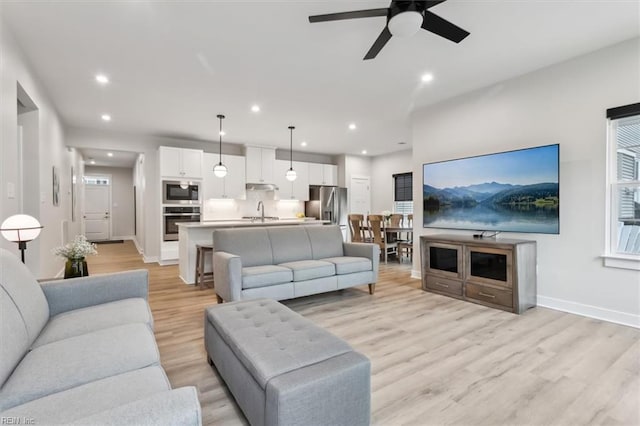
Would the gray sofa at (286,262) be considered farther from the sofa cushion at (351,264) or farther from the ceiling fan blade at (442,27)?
the ceiling fan blade at (442,27)

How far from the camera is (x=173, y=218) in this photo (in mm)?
6289

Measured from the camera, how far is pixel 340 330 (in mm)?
2842

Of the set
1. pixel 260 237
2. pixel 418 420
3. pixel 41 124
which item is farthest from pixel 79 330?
pixel 41 124

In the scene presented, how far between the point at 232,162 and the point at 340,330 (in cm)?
531

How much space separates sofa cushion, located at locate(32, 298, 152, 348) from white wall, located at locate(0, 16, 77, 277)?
3.94ft

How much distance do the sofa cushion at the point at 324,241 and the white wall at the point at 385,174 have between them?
439 cm

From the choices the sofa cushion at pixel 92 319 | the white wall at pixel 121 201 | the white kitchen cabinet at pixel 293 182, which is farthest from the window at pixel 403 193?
the white wall at pixel 121 201

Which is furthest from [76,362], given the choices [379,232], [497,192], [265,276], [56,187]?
[379,232]

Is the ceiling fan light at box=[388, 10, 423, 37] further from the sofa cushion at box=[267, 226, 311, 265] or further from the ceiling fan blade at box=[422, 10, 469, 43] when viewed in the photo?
the sofa cushion at box=[267, 226, 311, 265]

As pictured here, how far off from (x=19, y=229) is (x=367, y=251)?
3413 millimetres

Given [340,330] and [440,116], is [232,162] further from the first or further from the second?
[340,330]

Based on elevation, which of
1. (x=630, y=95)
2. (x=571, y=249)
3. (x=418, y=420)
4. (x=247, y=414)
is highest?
(x=630, y=95)

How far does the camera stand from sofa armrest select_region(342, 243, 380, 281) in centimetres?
403

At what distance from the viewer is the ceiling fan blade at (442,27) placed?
2.13m
